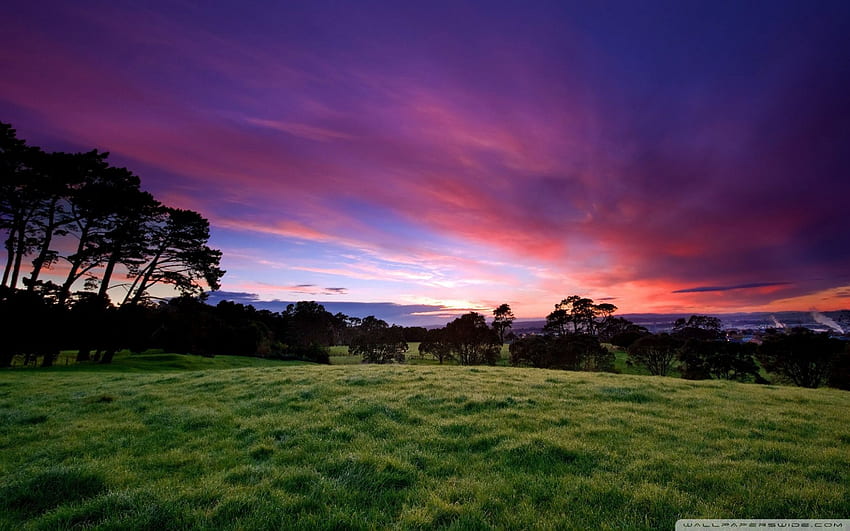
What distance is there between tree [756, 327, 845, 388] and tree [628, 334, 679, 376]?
1414 centimetres

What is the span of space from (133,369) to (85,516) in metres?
43.1

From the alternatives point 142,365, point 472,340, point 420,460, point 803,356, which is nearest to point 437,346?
point 472,340

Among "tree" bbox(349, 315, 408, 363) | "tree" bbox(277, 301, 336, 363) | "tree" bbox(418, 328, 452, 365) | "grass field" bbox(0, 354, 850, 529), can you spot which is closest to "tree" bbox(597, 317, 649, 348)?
"tree" bbox(418, 328, 452, 365)

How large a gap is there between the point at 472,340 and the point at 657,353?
41438 millimetres

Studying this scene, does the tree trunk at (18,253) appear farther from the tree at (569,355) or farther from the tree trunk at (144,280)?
the tree at (569,355)

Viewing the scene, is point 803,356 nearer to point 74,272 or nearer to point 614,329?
point 614,329

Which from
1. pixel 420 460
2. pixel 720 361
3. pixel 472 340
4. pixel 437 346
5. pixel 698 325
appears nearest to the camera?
pixel 420 460

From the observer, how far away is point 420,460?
7.63 metres

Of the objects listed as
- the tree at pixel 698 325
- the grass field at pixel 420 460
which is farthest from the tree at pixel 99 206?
the tree at pixel 698 325

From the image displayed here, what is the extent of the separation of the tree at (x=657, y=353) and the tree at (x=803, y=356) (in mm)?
14142

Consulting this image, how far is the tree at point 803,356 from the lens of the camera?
5651 cm

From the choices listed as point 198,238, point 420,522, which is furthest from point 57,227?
point 420,522

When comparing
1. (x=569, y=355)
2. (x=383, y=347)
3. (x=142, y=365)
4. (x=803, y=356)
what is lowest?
(x=383, y=347)

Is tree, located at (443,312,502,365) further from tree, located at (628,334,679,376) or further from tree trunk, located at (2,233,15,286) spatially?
tree trunk, located at (2,233,15,286)
